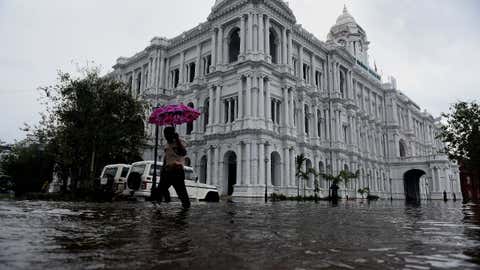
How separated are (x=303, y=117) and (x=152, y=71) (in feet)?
63.1

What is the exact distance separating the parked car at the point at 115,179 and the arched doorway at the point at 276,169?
60.2ft

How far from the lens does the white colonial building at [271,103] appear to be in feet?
102

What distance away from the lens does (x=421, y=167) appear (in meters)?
49.4

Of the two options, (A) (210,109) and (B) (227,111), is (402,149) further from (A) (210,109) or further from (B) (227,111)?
(A) (210,109)

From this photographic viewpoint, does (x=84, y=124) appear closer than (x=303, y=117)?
Yes

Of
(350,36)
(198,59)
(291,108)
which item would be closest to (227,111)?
(291,108)

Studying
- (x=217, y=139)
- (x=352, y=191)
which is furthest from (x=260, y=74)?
(x=352, y=191)

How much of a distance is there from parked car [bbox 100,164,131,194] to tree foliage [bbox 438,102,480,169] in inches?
886

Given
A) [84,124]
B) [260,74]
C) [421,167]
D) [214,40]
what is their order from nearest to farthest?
[84,124], [260,74], [214,40], [421,167]

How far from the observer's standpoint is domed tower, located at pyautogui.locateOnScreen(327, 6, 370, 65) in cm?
6084

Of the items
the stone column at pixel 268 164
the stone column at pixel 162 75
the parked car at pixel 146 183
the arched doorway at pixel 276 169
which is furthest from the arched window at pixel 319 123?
the parked car at pixel 146 183

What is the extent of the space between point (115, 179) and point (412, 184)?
53684 millimetres

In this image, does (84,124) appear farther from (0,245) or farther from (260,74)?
(0,245)

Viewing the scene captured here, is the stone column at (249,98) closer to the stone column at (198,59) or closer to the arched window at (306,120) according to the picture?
the stone column at (198,59)
